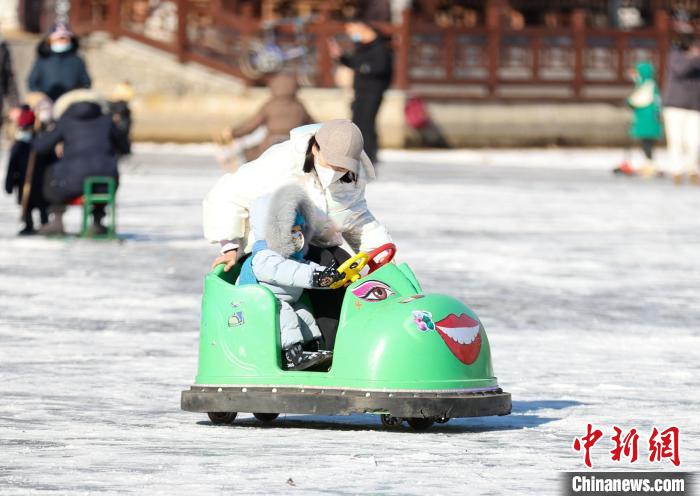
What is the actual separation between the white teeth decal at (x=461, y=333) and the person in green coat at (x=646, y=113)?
65.9 feet

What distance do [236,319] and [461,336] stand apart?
87cm

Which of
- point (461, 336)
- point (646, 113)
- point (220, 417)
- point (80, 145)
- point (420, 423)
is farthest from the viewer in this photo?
point (646, 113)

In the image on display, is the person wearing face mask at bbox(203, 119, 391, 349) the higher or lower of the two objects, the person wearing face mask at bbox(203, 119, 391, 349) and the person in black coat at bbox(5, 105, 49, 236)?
the higher

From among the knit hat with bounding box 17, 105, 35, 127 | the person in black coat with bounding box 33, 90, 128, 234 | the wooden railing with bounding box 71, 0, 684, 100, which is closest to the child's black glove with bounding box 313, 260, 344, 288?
the person in black coat with bounding box 33, 90, 128, 234

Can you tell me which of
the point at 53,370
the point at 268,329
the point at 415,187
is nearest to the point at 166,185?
the point at 415,187

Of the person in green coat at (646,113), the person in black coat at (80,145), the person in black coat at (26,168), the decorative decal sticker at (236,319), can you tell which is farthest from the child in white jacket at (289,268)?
the person in green coat at (646,113)

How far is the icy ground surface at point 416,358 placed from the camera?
6.42 m

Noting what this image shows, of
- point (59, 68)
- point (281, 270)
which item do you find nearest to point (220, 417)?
point (281, 270)

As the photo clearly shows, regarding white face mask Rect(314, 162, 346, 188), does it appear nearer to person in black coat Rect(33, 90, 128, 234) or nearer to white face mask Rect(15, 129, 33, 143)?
person in black coat Rect(33, 90, 128, 234)

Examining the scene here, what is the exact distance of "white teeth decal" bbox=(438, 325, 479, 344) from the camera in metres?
7.32

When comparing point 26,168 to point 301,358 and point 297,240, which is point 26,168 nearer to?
point 297,240

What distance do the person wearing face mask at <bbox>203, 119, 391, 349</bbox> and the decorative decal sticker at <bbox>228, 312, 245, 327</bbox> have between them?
0.29m

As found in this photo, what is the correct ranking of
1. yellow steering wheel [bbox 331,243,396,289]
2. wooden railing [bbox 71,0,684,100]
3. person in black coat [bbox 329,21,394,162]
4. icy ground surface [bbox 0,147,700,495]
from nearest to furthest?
1. icy ground surface [bbox 0,147,700,495]
2. yellow steering wheel [bbox 331,243,396,289]
3. person in black coat [bbox 329,21,394,162]
4. wooden railing [bbox 71,0,684,100]

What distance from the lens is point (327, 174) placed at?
25.1ft
